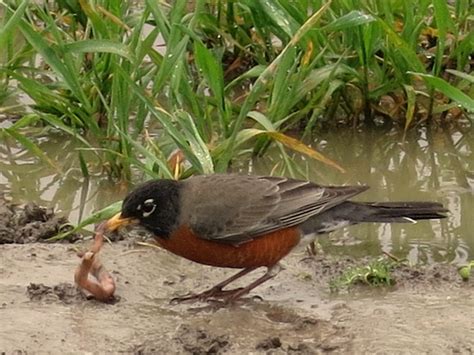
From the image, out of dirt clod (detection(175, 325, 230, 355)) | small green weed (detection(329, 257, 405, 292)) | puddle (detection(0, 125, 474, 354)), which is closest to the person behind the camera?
dirt clod (detection(175, 325, 230, 355))

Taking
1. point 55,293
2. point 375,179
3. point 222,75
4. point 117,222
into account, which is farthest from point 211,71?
point 55,293

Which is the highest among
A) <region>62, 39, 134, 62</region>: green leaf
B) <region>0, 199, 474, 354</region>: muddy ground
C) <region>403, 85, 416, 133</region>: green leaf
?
<region>62, 39, 134, 62</region>: green leaf

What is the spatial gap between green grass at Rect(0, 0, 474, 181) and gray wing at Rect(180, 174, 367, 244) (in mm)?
391

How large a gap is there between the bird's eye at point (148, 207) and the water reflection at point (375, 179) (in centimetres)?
106

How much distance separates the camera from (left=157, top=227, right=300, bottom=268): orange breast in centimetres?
529

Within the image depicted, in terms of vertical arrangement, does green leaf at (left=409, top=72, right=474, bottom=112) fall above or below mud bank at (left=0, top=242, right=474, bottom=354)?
above

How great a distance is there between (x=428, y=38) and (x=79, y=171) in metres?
2.24

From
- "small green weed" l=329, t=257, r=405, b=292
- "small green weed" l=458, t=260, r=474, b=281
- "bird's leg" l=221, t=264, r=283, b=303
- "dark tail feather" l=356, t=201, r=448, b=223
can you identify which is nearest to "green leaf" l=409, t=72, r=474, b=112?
"dark tail feather" l=356, t=201, r=448, b=223

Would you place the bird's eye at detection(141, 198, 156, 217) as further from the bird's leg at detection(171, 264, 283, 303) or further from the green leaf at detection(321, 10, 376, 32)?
the green leaf at detection(321, 10, 376, 32)

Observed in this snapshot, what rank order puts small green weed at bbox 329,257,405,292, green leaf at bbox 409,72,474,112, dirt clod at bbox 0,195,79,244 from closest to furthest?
1. small green weed at bbox 329,257,405,292
2. dirt clod at bbox 0,195,79,244
3. green leaf at bbox 409,72,474,112

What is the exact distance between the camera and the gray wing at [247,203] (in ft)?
17.5

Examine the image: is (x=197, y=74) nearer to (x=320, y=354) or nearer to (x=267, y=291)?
(x=267, y=291)

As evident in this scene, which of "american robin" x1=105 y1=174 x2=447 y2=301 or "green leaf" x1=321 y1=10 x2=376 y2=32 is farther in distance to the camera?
"green leaf" x1=321 y1=10 x2=376 y2=32

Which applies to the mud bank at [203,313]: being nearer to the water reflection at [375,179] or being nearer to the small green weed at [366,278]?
the small green weed at [366,278]
